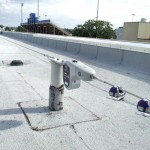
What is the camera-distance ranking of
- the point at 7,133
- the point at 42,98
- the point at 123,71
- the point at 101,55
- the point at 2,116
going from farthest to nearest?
1. the point at 101,55
2. the point at 123,71
3. the point at 42,98
4. the point at 2,116
5. the point at 7,133

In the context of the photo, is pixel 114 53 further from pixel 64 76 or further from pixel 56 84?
pixel 64 76

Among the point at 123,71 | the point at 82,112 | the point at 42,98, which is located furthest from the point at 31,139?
the point at 123,71

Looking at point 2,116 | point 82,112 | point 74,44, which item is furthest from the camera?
point 74,44

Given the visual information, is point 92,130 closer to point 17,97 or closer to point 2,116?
point 2,116

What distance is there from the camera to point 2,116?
13.4 ft

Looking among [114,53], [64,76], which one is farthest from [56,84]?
[114,53]

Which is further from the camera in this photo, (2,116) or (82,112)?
(82,112)

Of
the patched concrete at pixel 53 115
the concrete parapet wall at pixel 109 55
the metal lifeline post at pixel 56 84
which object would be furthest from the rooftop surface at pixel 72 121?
the concrete parapet wall at pixel 109 55

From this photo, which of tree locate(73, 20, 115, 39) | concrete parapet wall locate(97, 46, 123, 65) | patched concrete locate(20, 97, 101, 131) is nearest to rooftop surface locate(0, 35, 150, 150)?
patched concrete locate(20, 97, 101, 131)

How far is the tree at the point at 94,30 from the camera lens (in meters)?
72.2

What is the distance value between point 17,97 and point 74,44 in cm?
1007

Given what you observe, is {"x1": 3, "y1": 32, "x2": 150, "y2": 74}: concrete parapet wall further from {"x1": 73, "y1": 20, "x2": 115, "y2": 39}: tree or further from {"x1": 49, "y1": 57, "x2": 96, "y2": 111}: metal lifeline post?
{"x1": 73, "y1": 20, "x2": 115, "y2": 39}: tree

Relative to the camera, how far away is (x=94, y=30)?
237ft

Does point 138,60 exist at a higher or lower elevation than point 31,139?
higher
